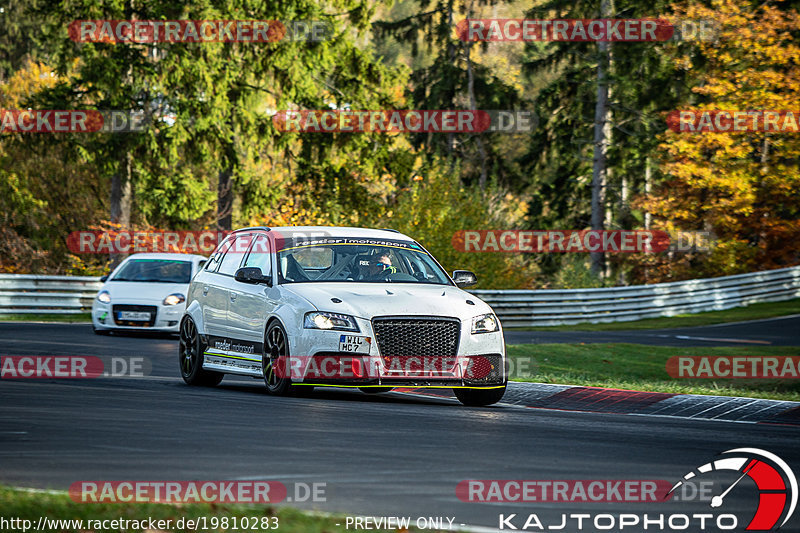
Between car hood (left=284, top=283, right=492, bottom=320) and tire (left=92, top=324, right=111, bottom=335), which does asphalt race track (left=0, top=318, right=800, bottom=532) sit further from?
tire (left=92, top=324, right=111, bottom=335)

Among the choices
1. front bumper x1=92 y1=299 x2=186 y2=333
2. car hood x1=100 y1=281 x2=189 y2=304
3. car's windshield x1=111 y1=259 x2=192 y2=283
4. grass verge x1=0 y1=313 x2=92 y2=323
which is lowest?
grass verge x1=0 y1=313 x2=92 y2=323

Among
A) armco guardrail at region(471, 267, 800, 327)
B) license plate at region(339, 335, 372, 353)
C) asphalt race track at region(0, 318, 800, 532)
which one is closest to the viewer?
asphalt race track at region(0, 318, 800, 532)

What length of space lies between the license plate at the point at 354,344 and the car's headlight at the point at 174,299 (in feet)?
41.0

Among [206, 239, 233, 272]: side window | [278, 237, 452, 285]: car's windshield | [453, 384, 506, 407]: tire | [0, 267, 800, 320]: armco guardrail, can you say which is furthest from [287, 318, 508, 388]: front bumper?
[0, 267, 800, 320]: armco guardrail

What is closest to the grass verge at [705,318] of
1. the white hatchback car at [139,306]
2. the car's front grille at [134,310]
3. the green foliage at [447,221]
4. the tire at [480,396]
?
the green foliage at [447,221]

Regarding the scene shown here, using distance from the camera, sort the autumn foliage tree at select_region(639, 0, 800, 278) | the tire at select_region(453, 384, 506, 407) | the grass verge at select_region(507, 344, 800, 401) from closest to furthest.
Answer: the tire at select_region(453, 384, 506, 407), the grass verge at select_region(507, 344, 800, 401), the autumn foliage tree at select_region(639, 0, 800, 278)

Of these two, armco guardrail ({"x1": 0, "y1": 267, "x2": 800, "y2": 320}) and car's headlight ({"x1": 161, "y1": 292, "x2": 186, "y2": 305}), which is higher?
car's headlight ({"x1": 161, "y1": 292, "x2": 186, "y2": 305})

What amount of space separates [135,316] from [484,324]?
503 inches

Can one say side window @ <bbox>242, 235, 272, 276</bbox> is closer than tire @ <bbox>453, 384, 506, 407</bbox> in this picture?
No

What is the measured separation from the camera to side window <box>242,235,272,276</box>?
43.7 feet

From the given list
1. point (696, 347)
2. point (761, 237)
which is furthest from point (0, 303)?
point (761, 237)

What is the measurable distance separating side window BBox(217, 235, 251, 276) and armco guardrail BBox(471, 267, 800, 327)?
18740 mm

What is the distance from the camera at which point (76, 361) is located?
1691 centimetres

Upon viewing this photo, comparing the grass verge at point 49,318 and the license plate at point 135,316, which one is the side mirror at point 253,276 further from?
the grass verge at point 49,318
